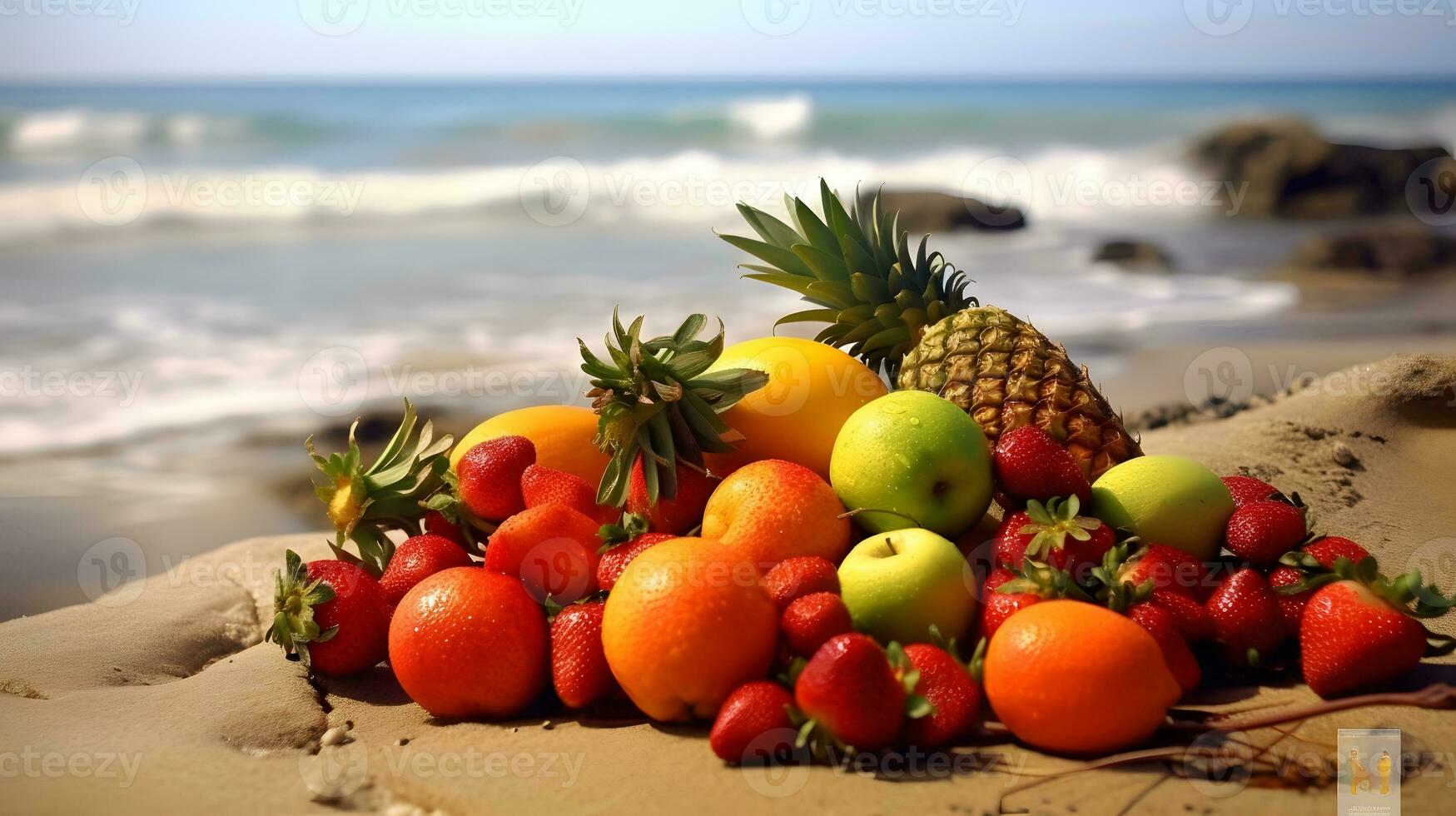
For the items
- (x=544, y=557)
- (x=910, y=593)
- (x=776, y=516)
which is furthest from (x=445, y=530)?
(x=910, y=593)

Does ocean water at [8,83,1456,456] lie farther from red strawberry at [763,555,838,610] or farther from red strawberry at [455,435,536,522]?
red strawberry at [763,555,838,610]

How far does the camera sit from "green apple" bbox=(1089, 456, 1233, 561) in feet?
10.7

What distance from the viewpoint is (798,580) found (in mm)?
2914

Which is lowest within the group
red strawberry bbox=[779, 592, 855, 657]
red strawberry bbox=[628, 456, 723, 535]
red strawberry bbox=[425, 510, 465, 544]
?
red strawberry bbox=[779, 592, 855, 657]

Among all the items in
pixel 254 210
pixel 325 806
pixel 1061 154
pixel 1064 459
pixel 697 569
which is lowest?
pixel 325 806

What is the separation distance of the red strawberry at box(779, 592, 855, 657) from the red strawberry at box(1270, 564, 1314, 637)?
1.24 m

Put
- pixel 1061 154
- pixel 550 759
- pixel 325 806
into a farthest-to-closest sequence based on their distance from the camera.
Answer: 1. pixel 1061 154
2. pixel 550 759
3. pixel 325 806

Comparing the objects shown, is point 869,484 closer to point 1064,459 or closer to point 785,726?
point 1064,459

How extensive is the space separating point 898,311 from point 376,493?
2267mm

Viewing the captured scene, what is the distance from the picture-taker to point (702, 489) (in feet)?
11.7

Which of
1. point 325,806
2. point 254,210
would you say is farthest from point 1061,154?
point 325,806

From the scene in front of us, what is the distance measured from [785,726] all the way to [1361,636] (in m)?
1.50

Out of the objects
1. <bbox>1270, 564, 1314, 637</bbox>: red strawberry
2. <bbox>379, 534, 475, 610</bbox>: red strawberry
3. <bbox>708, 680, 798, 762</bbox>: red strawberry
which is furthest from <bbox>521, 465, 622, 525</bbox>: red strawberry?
<bbox>1270, 564, 1314, 637</bbox>: red strawberry

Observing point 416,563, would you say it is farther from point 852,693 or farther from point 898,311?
point 898,311
